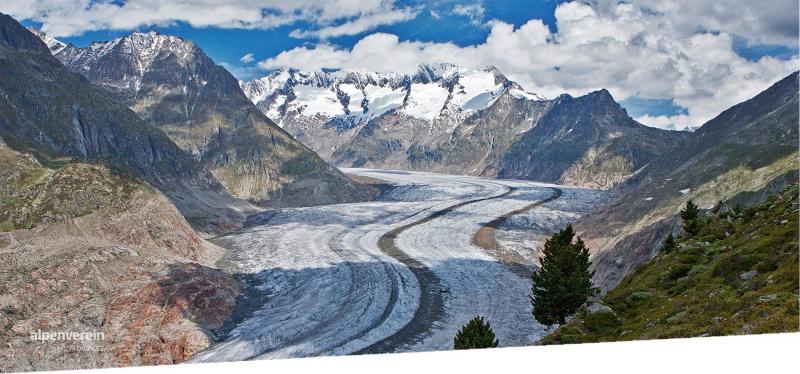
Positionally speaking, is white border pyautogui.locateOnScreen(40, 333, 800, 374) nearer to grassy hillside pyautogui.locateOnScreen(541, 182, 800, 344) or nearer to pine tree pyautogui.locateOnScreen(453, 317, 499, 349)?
pine tree pyautogui.locateOnScreen(453, 317, 499, 349)

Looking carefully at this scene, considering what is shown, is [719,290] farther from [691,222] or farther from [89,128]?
[89,128]

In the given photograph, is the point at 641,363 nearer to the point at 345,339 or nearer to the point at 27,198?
the point at 345,339

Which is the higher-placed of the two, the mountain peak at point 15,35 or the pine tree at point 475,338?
the mountain peak at point 15,35

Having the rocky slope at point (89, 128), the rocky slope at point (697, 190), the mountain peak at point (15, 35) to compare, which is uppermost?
the mountain peak at point (15, 35)

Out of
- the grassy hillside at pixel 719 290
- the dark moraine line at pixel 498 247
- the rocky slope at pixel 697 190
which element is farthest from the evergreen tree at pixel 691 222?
the dark moraine line at pixel 498 247

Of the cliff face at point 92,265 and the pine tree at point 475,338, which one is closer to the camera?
the pine tree at point 475,338

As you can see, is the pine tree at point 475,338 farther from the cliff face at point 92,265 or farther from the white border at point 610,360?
the cliff face at point 92,265

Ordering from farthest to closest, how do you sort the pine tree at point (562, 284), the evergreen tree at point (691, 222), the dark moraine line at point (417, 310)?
the dark moraine line at point (417, 310) < the evergreen tree at point (691, 222) < the pine tree at point (562, 284)

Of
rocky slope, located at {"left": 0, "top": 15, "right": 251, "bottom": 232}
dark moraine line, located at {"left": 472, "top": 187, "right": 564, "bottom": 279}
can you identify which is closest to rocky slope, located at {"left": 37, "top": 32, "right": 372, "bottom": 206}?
rocky slope, located at {"left": 0, "top": 15, "right": 251, "bottom": 232}
